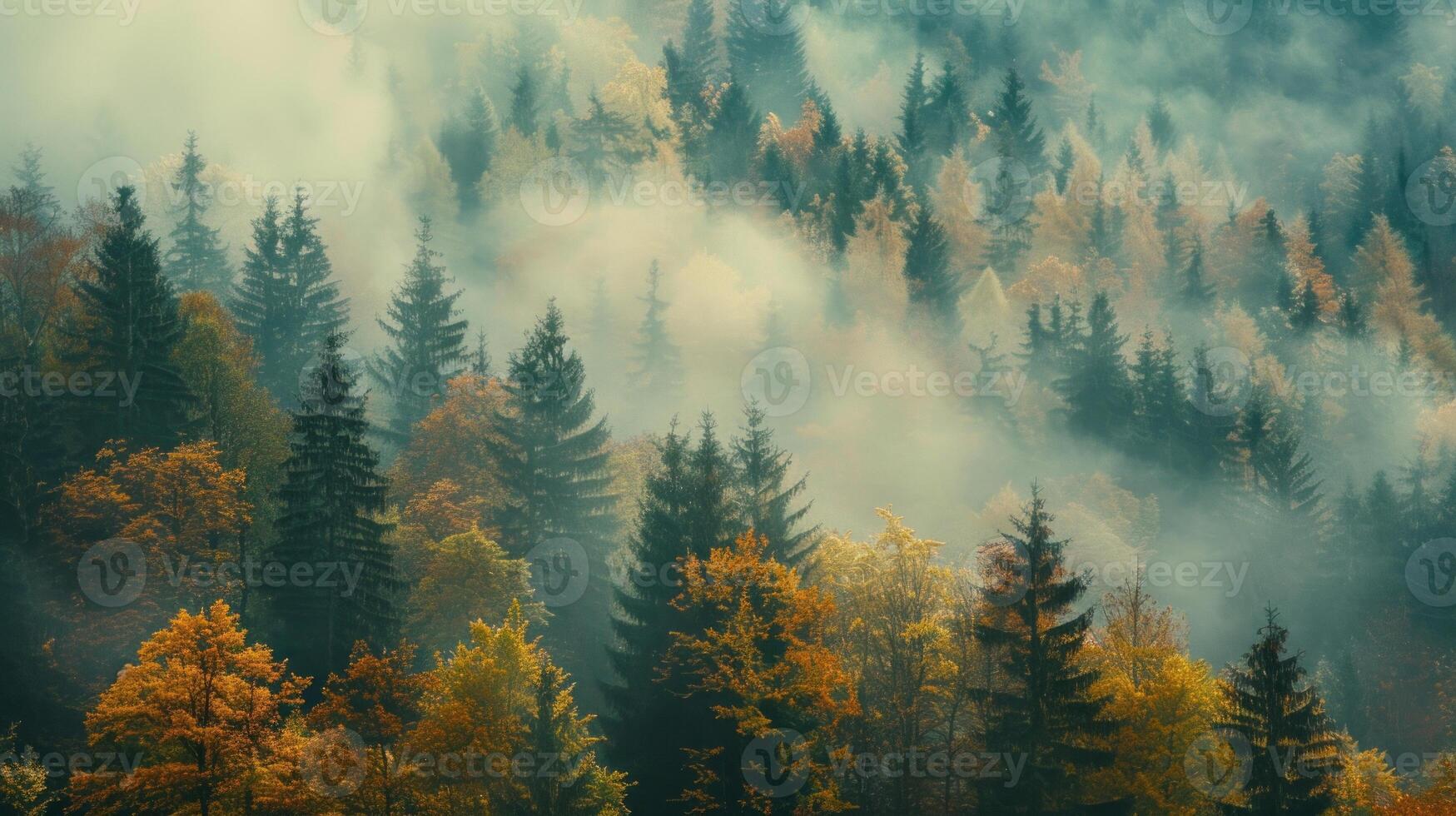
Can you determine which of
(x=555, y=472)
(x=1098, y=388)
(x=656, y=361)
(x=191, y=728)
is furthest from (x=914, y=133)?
(x=191, y=728)

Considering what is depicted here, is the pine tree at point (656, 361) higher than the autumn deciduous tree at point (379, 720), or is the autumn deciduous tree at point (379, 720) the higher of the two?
the pine tree at point (656, 361)

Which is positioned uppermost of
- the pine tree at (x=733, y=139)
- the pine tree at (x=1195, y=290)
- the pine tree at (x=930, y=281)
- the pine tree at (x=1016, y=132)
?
the pine tree at (x=1016, y=132)

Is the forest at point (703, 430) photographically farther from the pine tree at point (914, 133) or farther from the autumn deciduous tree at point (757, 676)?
the pine tree at point (914, 133)

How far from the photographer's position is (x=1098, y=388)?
273 feet

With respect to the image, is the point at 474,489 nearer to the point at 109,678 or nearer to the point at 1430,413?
the point at 109,678

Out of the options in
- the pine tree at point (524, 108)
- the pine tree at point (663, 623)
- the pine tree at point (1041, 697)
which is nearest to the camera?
the pine tree at point (1041, 697)

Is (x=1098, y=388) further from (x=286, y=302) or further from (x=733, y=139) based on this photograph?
(x=286, y=302)

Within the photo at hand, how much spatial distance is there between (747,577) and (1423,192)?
14044 centimetres

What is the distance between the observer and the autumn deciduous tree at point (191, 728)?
35656mm

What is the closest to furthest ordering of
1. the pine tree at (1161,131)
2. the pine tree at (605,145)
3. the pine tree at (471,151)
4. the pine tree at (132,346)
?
the pine tree at (132,346) < the pine tree at (605,145) < the pine tree at (471,151) < the pine tree at (1161,131)

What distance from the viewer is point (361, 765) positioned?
37094 mm

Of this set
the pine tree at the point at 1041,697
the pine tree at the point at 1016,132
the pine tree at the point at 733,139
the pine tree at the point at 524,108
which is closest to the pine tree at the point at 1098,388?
the pine tree at the point at 733,139

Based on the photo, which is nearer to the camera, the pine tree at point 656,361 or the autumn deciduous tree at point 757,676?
the autumn deciduous tree at point 757,676

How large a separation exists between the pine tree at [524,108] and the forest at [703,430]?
0.64 m
